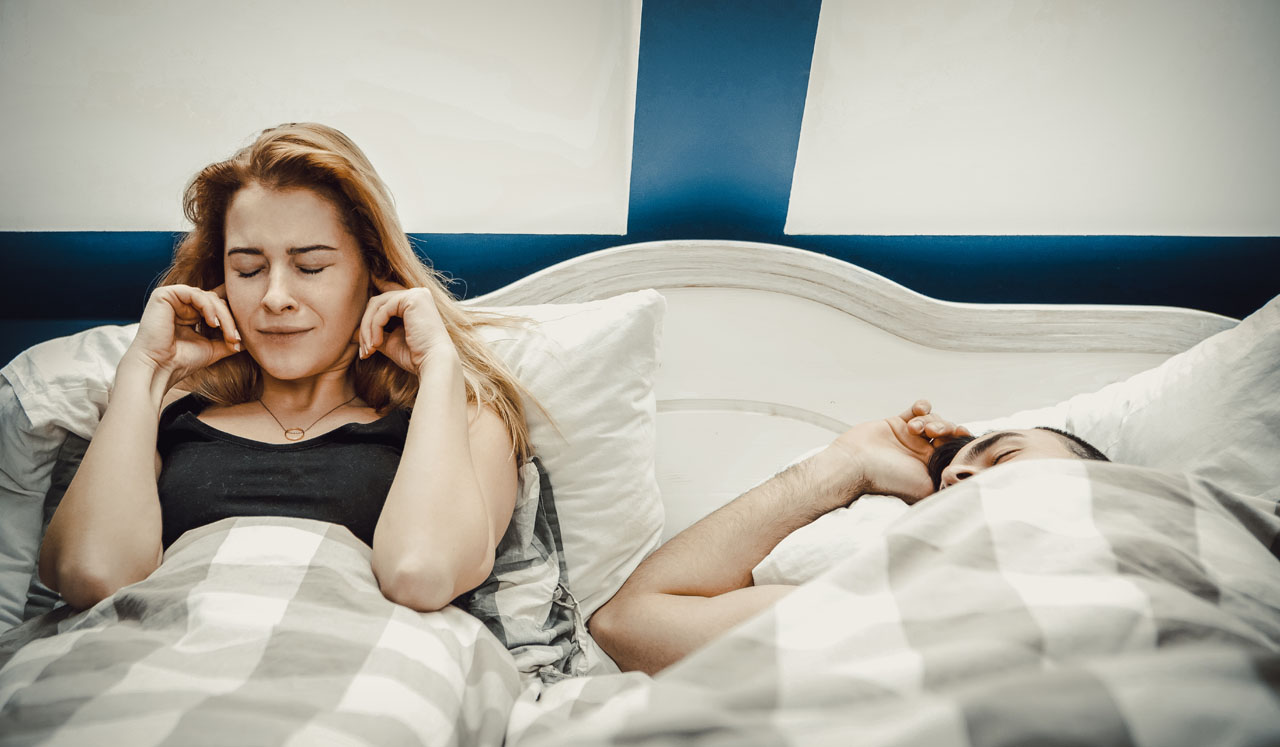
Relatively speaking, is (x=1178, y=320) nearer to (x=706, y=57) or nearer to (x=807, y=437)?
(x=807, y=437)

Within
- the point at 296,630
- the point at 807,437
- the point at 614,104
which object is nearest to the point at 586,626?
the point at 296,630

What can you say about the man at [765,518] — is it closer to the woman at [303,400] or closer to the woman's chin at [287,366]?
the woman at [303,400]

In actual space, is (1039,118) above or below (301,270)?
above

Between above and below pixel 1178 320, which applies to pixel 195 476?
below

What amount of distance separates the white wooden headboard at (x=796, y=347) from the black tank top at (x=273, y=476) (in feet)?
1.34

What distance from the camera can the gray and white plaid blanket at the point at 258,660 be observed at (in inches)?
25.7

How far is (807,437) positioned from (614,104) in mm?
763

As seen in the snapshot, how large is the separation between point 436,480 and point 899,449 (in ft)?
2.41

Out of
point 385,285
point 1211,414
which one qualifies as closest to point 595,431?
point 385,285

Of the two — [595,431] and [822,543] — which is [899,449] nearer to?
[822,543]

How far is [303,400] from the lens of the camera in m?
1.12

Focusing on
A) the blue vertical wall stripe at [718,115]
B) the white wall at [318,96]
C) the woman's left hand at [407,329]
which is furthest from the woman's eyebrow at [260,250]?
the blue vertical wall stripe at [718,115]

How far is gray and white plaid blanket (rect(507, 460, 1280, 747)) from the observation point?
519mm

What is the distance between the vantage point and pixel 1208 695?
52cm
